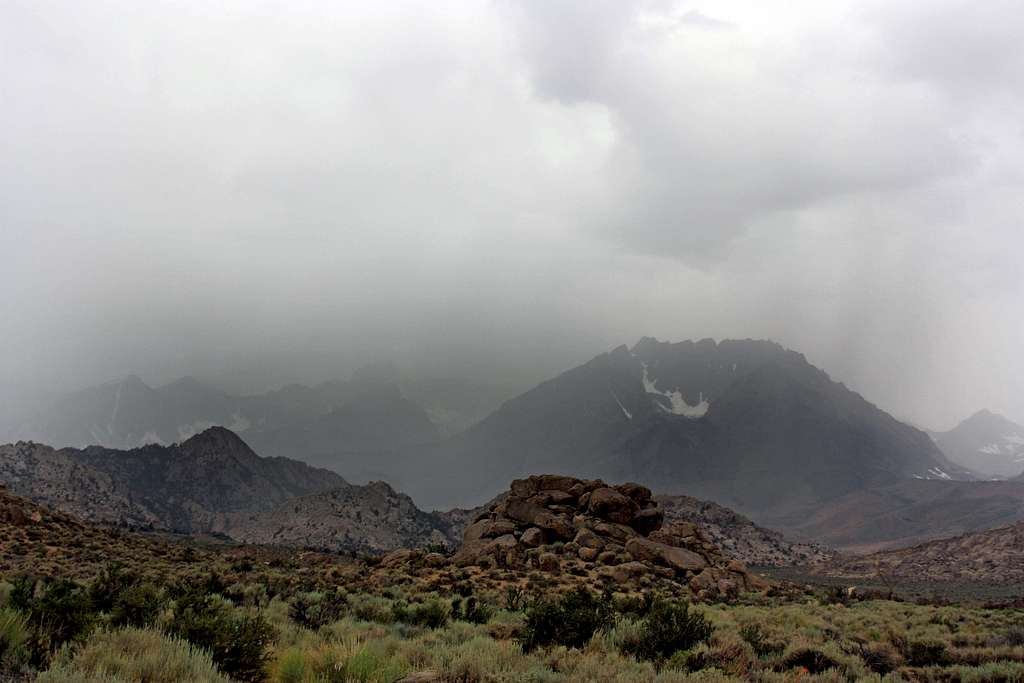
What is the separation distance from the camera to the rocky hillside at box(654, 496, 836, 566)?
11384cm

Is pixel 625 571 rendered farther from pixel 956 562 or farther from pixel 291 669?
pixel 956 562

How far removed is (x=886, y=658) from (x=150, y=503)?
549ft

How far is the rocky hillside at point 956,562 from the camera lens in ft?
252

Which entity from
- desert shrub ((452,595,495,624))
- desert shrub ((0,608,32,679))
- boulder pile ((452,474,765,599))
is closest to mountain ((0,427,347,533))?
boulder pile ((452,474,765,599))

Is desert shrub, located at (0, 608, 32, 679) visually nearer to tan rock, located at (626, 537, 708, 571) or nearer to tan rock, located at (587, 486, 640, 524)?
tan rock, located at (626, 537, 708, 571)

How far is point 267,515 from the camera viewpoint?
145 meters

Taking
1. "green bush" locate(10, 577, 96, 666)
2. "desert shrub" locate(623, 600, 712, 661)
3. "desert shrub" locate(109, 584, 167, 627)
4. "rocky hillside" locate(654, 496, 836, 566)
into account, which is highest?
"green bush" locate(10, 577, 96, 666)

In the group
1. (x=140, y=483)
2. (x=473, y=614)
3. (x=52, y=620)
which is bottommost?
(x=140, y=483)

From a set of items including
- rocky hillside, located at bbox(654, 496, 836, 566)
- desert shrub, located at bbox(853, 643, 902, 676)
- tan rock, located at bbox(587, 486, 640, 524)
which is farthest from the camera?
rocky hillside, located at bbox(654, 496, 836, 566)

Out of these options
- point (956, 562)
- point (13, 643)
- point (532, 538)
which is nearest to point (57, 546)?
point (532, 538)

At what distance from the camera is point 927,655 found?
48.2ft

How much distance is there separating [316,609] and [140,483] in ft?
593

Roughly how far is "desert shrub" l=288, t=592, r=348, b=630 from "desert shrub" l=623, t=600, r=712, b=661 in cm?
777

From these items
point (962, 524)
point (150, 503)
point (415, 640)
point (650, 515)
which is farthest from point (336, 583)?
point (962, 524)
